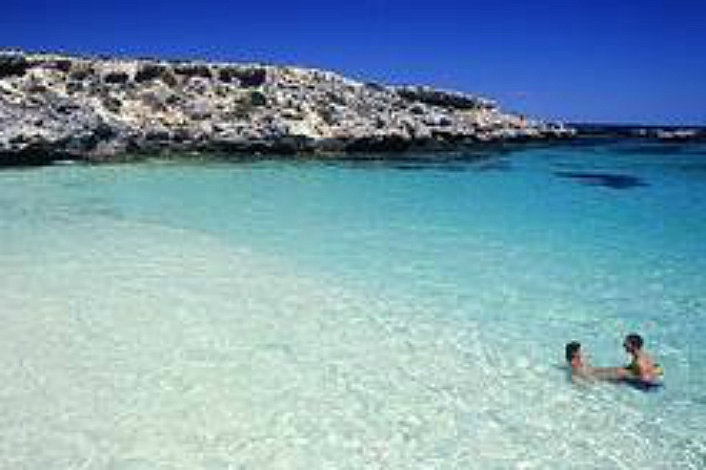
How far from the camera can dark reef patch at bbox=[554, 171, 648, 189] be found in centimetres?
3356

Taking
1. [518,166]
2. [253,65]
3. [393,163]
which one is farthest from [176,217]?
[253,65]

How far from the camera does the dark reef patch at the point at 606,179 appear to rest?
3356 cm

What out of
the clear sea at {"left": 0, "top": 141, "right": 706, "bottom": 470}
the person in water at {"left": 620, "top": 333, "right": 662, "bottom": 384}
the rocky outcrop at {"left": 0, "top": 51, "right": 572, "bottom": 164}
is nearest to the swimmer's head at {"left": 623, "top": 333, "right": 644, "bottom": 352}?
the person in water at {"left": 620, "top": 333, "right": 662, "bottom": 384}

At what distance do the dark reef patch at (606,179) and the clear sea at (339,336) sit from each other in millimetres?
11000

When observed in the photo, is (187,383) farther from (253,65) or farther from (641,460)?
(253,65)

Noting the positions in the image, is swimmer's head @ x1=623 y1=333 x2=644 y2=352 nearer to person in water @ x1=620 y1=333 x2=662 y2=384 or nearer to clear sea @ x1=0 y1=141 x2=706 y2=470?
person in water @ x1=620 y1=333 x2=662 y2=384

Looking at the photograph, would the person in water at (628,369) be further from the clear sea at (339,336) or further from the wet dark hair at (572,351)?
the clear sea at (339,336)

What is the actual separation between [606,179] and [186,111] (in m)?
21.4

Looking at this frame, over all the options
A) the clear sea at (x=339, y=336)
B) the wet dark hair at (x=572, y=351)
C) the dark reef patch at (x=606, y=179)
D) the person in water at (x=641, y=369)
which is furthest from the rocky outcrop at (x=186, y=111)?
the person in water at (x=641, y=369)

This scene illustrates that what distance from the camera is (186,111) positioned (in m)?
41.7

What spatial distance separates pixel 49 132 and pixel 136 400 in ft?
101

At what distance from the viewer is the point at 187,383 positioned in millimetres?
8719

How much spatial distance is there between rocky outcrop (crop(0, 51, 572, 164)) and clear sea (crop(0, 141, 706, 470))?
15192mm

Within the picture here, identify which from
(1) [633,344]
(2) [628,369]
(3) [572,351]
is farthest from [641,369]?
(3) [572,351]
